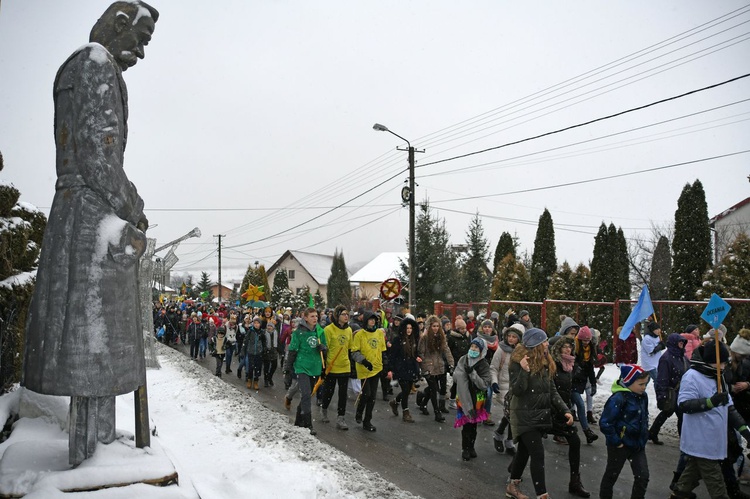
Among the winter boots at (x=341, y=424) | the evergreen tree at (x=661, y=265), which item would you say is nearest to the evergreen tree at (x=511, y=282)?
the evergreen tree at (x=661, y=265)

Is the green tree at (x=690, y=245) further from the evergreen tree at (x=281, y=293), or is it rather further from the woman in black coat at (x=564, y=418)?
the evergreen tree at (x=281, y=293)

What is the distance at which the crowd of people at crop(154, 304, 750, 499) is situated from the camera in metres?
5.32

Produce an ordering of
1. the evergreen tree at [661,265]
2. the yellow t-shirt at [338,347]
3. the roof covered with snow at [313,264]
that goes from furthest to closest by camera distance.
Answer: the roof covered with snow at [313,264]
the evergreen tree at [661,265]
the yellow t-shirt at [338,347]

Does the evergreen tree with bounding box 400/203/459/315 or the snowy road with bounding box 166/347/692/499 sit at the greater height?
the evergreen tree with bounding box 400/203/459/315

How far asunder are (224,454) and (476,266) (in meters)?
34.3

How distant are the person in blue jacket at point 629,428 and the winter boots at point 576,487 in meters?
0.51

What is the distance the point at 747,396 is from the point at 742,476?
1031 millimetres

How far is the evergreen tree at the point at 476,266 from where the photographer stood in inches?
1467

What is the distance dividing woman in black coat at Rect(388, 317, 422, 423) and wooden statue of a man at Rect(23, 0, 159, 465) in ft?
24.3

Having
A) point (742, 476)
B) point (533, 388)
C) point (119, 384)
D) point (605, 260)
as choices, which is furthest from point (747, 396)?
point (605, 260)

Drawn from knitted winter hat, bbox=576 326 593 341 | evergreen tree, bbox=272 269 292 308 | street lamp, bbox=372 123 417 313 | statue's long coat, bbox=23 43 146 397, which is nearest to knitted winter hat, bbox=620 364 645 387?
knitted winter hat, bbox=576 326 593 341

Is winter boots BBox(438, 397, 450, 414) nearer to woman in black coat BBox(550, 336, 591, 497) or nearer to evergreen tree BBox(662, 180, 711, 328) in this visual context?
woman in black coat BBox(550, 336, 591, 497)

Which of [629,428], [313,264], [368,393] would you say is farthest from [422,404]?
[313,264]

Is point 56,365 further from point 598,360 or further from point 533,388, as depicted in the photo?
point 598,360
